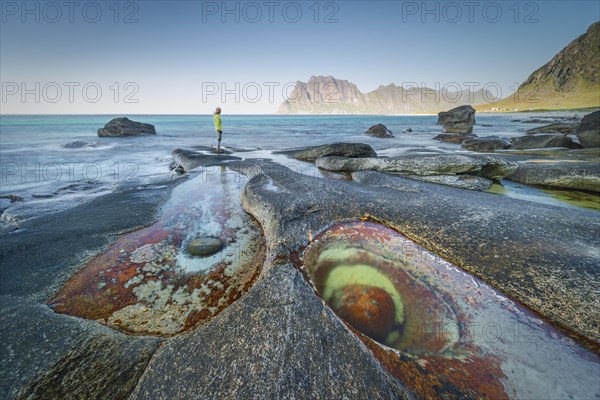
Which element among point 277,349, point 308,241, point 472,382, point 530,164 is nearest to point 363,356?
point 277,349

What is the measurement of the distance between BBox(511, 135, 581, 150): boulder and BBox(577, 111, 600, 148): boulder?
494mm

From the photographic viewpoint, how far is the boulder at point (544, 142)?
530 inches

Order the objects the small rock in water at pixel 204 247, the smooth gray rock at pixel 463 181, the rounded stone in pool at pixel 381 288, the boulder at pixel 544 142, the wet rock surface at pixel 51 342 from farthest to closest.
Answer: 1. the boulder at pixel 544 142
2. the smooth gray rock at pixel 463 181
3. the small rock in water at pixel 204 247
4. the rounded stone in pool at pixel 381 288
5. the wet rock surface at pixel 51 342

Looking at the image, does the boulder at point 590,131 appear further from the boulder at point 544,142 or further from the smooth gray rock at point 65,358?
the smooth gray rock at point 65,358

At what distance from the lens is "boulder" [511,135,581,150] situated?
44.2 feet

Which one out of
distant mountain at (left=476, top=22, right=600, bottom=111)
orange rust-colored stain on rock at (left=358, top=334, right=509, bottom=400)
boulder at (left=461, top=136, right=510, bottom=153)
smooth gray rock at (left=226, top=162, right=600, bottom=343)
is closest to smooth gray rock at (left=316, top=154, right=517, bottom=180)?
smooth gray rock at (left=226, top=162, right=600, bottom=343)

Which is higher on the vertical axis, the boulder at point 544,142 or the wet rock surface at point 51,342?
the boulder at point 544,142

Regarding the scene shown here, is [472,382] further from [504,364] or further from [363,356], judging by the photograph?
[363,356]

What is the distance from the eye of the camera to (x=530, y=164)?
8961 mm

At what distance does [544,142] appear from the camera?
14.3 meters

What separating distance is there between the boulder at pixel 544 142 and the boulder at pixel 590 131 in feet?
1.62

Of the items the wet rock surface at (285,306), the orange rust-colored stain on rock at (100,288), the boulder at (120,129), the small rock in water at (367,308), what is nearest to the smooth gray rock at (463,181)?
the wet rock surface at (285,306)

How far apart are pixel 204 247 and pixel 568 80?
159983 millimetres

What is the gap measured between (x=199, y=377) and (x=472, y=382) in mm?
2010
